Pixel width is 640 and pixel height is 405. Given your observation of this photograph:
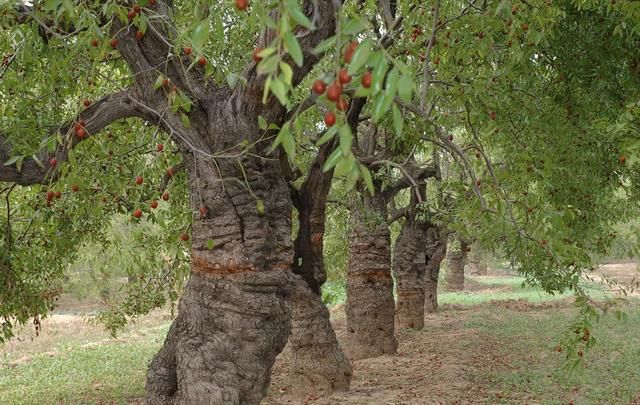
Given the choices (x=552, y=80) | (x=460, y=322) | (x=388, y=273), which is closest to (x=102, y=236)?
(x=388, y=273)

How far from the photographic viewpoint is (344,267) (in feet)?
57.8

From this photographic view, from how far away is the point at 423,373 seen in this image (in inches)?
448

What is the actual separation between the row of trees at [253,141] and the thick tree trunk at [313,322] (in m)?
0.03

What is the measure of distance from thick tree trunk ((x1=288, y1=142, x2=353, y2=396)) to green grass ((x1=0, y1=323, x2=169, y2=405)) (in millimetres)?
3708

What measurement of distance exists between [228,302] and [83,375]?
10.8 metres

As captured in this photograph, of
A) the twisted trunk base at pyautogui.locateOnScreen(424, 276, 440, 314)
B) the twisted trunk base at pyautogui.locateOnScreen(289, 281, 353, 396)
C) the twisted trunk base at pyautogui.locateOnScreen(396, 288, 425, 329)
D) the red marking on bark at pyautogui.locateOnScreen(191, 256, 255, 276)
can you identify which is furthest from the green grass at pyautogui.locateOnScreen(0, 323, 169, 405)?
the twisted trunk base at pyautogui.locateOnScreen(424, 276, 440, 314)

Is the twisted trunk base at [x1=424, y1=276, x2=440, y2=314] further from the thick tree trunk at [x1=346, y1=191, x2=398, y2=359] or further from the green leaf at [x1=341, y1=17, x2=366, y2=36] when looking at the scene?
the green leaf at [x1=341, y1=17, x2=366, y2=36]

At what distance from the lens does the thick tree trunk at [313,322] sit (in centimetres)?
852

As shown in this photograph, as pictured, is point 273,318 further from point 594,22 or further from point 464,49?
point 594,22

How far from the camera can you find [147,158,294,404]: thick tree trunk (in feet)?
17.1

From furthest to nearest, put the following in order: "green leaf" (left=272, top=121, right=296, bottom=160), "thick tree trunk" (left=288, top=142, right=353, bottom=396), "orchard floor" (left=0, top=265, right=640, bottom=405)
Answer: "orchard floor" (left=0, top=265, right=640, bottom=405) → "thick tree trunk" (left=288, top=142, right=353, bottom=396) → "green leaf" (left=272, top=121, right=296, bottom=160)

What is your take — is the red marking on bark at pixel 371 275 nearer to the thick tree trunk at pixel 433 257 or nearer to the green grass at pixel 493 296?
the thick tree trunk at pixel 433 257

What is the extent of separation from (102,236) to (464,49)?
18.8 ft

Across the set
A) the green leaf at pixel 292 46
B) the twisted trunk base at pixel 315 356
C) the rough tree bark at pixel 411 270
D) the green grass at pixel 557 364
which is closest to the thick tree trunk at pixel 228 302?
the green grass at pixel 557 364
